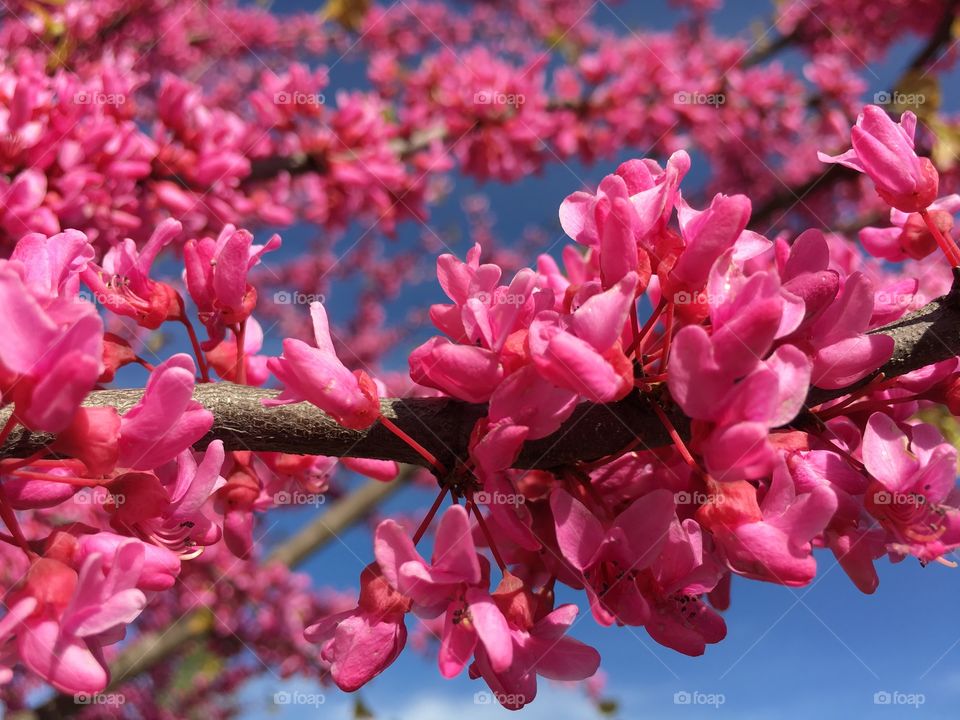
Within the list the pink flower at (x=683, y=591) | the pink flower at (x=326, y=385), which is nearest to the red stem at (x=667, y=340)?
the pink flower at (x=683, y=591)

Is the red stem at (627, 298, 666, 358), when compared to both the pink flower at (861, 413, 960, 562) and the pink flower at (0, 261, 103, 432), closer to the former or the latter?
the pink flower at (861, 413, 960, 562)

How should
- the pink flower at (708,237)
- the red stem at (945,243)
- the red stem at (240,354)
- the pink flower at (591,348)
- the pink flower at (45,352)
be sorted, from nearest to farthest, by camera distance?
the pink flower at (45,352) → the pink flower at (591,348) → the pink flower at (708,237) → the red stem at (945,243) → the red stem at (240,354)

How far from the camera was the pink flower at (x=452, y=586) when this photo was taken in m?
1.01

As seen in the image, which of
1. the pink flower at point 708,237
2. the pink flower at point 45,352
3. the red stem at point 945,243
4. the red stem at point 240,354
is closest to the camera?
the pink flower at point 45,352

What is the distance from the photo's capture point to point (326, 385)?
107 cm

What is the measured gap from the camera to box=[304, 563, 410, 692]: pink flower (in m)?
1.12

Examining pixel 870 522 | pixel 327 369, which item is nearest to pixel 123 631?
pixel 327 369

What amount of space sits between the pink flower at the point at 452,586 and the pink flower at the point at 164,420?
0.32 meters

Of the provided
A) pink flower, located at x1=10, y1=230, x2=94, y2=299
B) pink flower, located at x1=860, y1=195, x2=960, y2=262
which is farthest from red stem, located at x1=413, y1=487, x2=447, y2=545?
pink flower, located at x1=860, y1=195, x2=960, y2=262

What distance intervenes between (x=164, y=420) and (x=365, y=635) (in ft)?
1.58

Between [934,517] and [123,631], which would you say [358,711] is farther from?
[934,517]

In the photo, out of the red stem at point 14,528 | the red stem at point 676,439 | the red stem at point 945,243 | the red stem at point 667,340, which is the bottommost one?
the red stem at point 14,528

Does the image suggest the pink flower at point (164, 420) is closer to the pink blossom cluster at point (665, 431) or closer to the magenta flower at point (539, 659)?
the pink blossom cluster at point (665, 431)

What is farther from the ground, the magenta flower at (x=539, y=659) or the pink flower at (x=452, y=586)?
the pink flower at (x=452, y=586)
